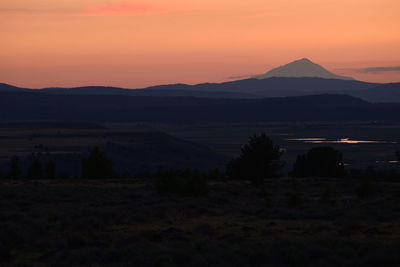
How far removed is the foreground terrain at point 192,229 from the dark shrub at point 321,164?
2360 centimetres

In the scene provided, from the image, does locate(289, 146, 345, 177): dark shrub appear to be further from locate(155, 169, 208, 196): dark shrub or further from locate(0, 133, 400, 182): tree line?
locate(155, 169, 208, 196): dark shrub

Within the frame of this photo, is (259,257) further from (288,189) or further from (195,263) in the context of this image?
(288,189)

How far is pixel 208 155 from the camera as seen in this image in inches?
6186

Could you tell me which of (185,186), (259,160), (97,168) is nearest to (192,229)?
(185,186)

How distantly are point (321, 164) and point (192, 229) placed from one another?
40.6m

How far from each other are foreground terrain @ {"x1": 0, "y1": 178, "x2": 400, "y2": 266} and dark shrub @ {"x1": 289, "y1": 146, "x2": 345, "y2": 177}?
77.4 feet

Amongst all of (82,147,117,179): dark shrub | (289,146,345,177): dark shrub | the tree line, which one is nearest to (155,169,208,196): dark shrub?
the tree line

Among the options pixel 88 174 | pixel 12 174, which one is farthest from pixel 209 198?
pixel 12 174

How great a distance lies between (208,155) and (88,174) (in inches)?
3683

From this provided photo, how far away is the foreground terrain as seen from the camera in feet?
58.2

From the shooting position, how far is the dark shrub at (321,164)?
6162 cm

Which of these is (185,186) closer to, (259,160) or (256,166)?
(256,166)

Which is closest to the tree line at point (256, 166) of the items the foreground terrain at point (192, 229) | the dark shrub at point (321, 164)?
the dark shrub at point (321, 164)

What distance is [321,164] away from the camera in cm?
6228
